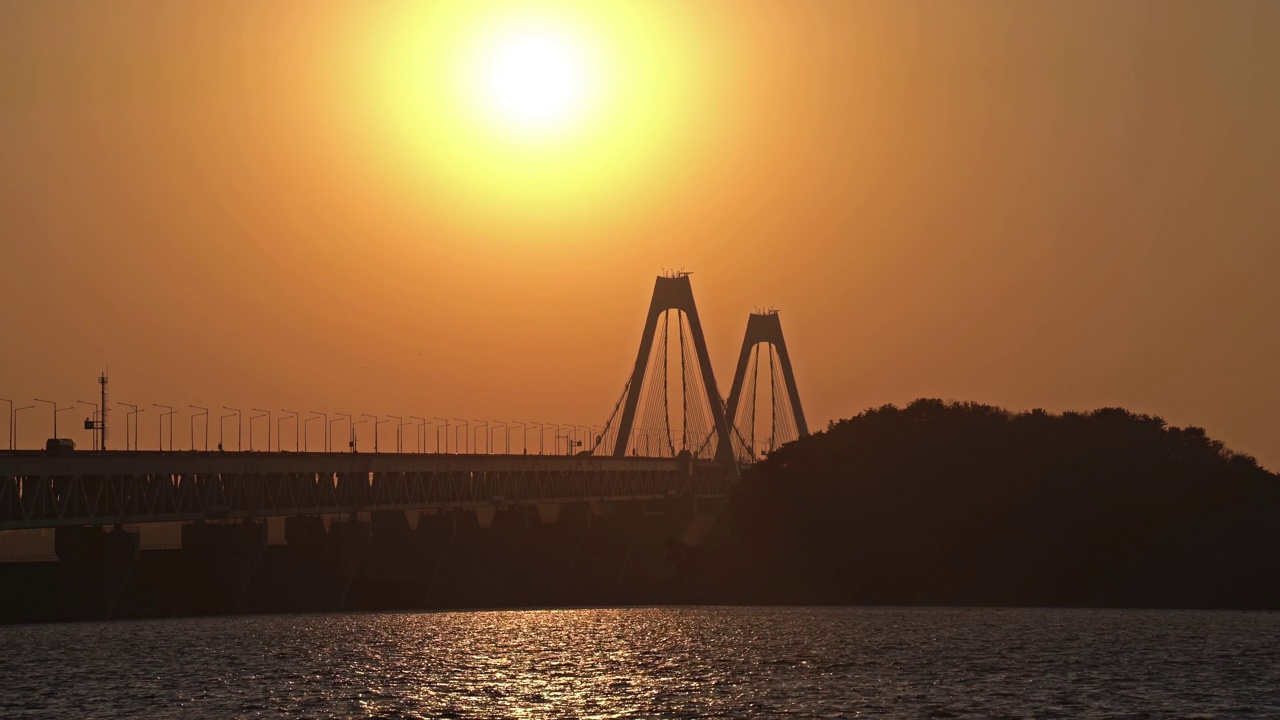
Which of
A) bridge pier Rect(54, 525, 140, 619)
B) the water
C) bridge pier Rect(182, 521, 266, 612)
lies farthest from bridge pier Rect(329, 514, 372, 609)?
bridge pier Rect(54, 525, 140, 619)

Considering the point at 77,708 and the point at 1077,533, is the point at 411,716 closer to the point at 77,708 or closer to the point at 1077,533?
the point at 77,708

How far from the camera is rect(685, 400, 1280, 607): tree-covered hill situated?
120000 mm

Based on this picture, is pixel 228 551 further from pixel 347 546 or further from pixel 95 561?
pixel 347 546

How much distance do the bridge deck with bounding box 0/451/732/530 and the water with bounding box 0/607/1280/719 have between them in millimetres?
7052

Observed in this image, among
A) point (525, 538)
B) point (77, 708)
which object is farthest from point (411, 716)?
point (525, 538)

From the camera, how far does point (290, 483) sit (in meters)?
126

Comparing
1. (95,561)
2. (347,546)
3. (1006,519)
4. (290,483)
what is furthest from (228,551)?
(1006,519)

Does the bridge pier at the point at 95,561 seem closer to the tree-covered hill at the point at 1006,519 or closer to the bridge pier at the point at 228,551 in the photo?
the bridge pier at the point at 228,551

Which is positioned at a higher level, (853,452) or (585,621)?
(853,452)

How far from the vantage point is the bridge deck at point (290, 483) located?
10112 cm

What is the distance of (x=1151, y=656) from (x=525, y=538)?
81624 millimetres

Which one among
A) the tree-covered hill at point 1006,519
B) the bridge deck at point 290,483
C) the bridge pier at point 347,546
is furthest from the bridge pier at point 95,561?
the tree-covered hill at point 1006,519

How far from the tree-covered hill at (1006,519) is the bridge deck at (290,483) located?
22.1 metres

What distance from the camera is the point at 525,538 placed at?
157m
